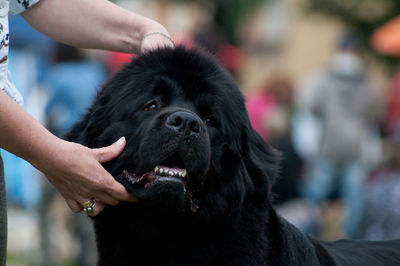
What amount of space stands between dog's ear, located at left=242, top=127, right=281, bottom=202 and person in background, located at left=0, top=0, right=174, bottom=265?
584mm

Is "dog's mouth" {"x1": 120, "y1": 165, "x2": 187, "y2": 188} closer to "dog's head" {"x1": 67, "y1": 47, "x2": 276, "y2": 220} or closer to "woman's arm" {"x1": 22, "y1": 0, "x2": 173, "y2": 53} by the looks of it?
"dog's head" {"x1": 67, "y1": 47, "x2": 276, "y2": 220}

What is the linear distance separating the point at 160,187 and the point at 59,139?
475 mm

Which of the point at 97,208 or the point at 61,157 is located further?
the point at 97,208

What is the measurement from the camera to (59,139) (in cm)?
228

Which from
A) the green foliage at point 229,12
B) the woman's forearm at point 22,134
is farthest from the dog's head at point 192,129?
the green foliage at point 229,12

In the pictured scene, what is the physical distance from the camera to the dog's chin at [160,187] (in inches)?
99.6

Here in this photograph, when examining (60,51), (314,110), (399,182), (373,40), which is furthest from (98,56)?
(373,40)

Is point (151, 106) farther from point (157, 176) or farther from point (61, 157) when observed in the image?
point (61, 157)

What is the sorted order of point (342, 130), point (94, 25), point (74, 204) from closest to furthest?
point (74, 204) < point (94, 25) < point (342, 130)

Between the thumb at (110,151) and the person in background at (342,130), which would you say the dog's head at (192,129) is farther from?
the person in background at (342,130)

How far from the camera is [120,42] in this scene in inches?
117

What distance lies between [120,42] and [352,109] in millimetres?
5038

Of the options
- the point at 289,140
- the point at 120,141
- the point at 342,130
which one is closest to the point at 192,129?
the point at 120,141

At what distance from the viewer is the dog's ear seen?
2854 millimetres
